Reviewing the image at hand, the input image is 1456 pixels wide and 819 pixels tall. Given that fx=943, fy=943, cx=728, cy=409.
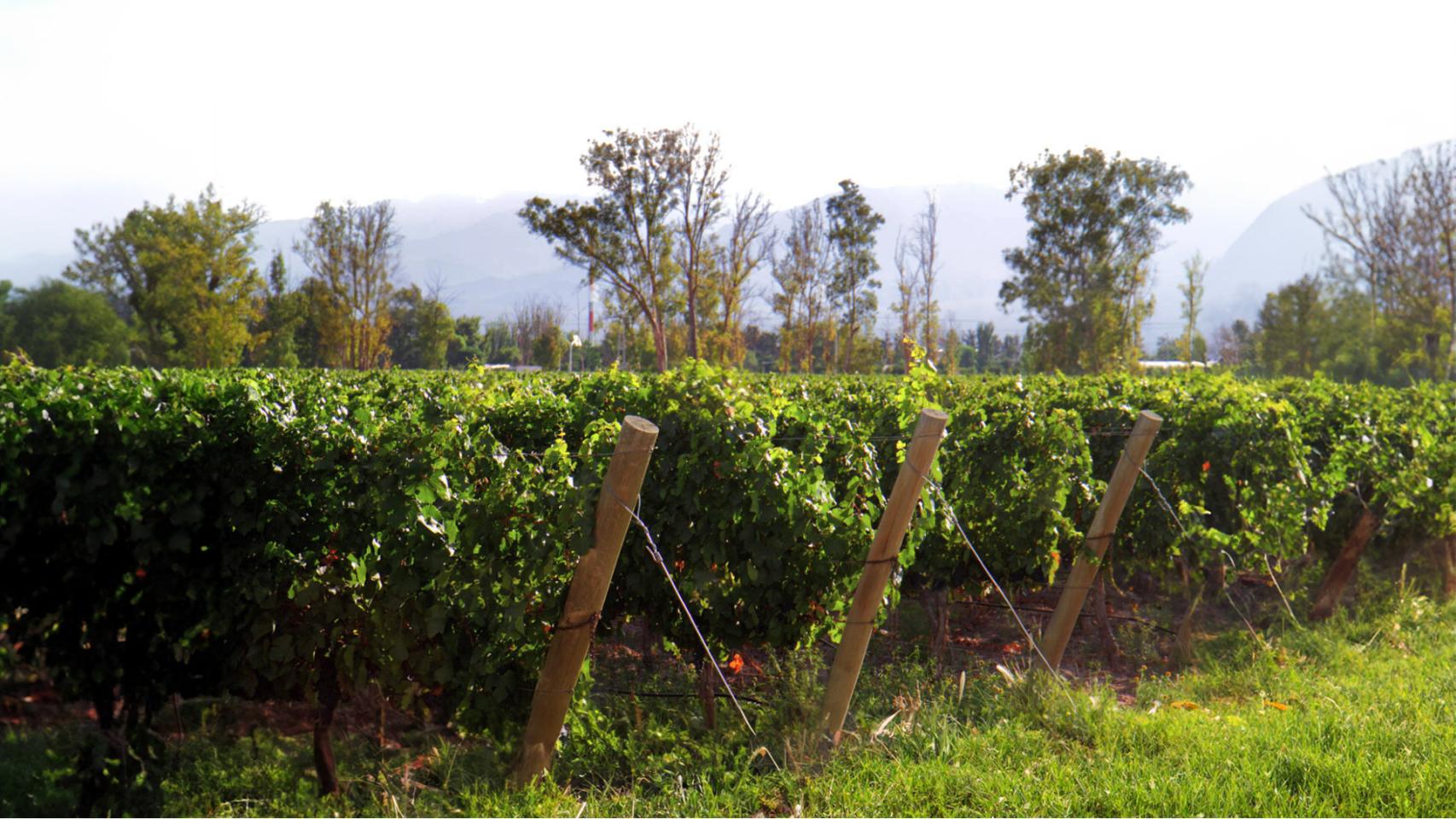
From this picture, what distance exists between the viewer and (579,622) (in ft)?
10.9

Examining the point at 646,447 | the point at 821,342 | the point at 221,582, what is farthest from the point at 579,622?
the point at 821,342

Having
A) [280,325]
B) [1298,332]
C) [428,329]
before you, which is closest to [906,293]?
[1298,332]

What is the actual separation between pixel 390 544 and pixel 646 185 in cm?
3723

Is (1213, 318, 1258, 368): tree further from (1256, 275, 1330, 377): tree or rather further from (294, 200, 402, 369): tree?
(294, 200, 402, 369): tree

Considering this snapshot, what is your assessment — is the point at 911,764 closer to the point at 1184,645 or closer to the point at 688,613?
the point at 688,613

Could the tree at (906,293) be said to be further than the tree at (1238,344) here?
Yes

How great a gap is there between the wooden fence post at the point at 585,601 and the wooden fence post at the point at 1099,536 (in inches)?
114

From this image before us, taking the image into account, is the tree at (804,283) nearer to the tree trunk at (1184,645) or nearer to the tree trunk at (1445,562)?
the tree trunk at (1445,562)

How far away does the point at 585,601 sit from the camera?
10.9 ft

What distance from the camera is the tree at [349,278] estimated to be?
48.0 metres

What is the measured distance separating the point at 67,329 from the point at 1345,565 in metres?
50.1

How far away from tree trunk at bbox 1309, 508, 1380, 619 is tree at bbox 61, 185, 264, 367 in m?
41.1

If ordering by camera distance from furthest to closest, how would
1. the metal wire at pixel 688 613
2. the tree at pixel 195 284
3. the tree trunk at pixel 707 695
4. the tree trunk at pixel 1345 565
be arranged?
the tree at pixel 195 284 → the tree trunk at pixel 1345 565 → the tree trunk at pixel 707 695 → the metal wire at pixel 688 613

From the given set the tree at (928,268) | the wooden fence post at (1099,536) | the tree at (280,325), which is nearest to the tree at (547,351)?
the tree at (280,325)
